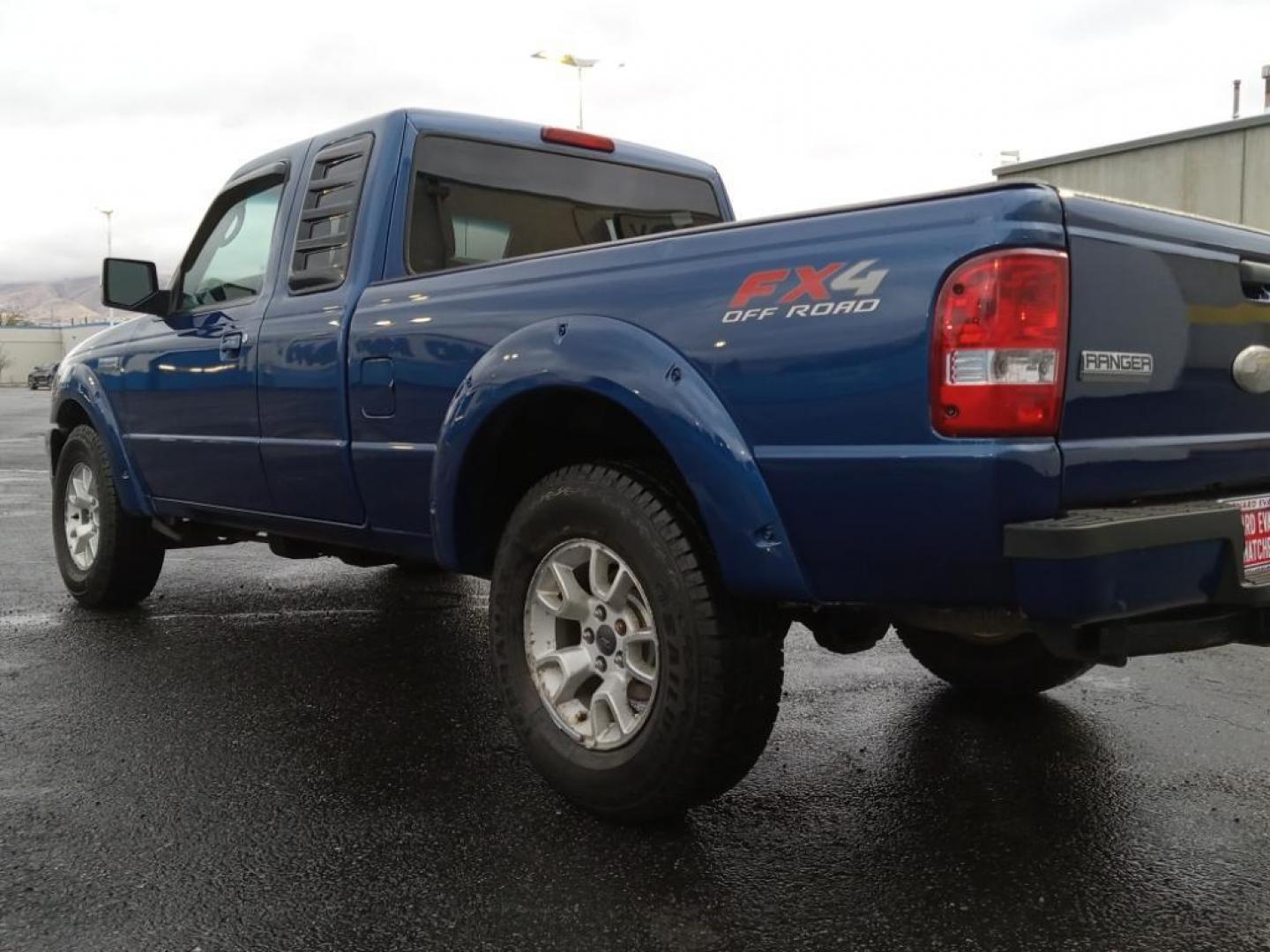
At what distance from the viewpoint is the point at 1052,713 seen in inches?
153

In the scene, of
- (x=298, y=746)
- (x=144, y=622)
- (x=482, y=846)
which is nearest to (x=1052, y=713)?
(x=482, y=846)

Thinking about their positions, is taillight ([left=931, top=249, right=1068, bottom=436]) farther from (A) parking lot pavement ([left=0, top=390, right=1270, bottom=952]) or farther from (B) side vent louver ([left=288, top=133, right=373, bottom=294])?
(B) side vent louver ([left=288, top=133, right=373, bottom=294])

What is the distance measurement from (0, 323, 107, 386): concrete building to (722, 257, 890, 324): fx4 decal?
87240 mm

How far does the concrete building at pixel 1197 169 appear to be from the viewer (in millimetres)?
13461

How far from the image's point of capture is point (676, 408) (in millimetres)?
2611

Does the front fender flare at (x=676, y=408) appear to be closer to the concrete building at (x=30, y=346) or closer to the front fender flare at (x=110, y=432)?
the front fender flare at (x=110, y=432)

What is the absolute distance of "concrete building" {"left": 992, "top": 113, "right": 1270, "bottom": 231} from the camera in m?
13.5

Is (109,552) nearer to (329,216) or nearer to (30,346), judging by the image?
(329,216)

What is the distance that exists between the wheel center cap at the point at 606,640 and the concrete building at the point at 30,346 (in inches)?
3418

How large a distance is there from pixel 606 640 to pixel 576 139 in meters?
2.26

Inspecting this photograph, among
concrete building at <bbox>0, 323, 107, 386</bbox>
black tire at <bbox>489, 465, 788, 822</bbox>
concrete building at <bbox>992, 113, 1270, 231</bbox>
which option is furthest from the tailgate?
concrete building at <bbox>0, 323, 107, 386</bbox>

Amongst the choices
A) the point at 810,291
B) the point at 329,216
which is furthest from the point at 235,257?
the point at 810,291

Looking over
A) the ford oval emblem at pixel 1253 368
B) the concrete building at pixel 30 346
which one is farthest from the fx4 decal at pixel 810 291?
the concrete building at pixel 30 346

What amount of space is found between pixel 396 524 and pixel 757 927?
1816 millimetres
